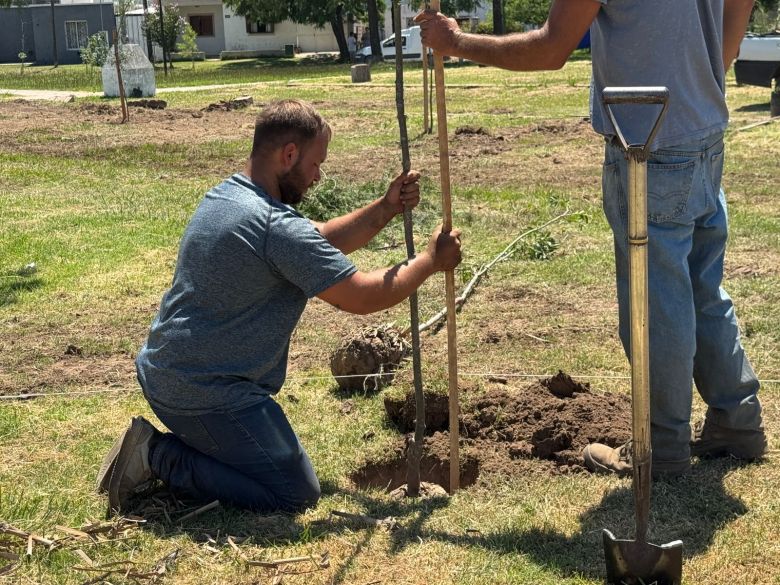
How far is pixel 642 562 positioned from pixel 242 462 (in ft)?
5.12

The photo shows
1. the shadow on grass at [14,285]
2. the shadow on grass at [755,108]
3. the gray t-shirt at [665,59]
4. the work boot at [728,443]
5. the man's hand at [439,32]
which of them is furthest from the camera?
the shadow on grass at [755,108]

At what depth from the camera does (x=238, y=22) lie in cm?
6612

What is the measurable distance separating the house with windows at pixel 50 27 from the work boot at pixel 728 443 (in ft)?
197

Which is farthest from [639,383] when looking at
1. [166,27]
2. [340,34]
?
[166,27]

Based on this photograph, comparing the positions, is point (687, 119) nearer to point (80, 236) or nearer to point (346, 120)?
point (80, 236)

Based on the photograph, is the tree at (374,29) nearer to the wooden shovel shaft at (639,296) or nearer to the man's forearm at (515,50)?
the man's forearm at (515,50)

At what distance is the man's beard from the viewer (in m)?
4.04

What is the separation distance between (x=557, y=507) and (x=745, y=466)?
84 centimetres

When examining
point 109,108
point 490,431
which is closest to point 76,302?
point 490,431

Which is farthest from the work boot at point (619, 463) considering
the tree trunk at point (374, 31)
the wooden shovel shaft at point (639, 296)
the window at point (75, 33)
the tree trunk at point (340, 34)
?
the window at point (75, 33)

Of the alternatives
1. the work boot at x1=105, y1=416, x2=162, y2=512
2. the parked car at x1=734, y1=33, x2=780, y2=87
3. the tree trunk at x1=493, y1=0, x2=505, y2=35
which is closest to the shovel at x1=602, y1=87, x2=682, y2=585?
the work boot at x1=105, y1=416, x2=162, y2=512

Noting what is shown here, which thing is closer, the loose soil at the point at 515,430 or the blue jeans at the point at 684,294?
the blue jeans at the point at 684,294

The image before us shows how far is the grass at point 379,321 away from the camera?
3.65 metres

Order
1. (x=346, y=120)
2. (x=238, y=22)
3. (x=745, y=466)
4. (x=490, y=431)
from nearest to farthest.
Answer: (x=745, y=466)
(x=490, y=431)
(x=346, y=120)
(x=238, y=22)
